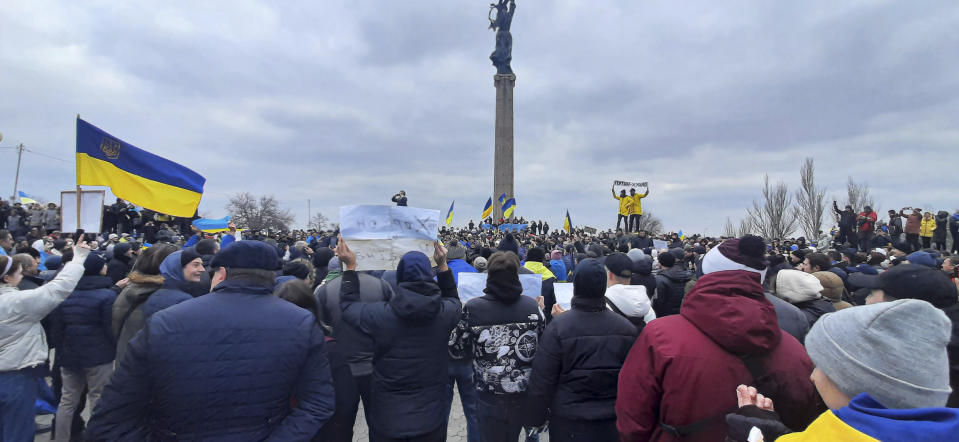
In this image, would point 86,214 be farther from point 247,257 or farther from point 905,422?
point 905,422

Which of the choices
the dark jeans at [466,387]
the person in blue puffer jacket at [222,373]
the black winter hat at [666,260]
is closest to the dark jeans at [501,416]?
the dark jeans at [466,387]

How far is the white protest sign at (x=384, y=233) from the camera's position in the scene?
3.37 m

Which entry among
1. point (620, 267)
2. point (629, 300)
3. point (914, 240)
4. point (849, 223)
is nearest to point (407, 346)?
point (629, 300)

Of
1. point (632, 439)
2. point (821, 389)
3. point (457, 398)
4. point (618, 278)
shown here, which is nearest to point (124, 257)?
point (457, 398)

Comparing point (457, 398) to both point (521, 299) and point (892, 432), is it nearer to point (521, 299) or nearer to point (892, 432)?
point (521, 299)

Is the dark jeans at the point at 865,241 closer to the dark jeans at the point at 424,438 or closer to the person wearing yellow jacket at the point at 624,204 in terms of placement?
the person wearing yellow jacket at the point at 624,204

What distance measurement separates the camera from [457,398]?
6320mm

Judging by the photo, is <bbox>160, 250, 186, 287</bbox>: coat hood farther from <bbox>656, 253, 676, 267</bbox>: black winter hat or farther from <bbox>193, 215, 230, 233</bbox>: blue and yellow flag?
<bbox>193, 215, 230, 233</bbox>: blue and yellow flag

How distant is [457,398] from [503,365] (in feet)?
10.8

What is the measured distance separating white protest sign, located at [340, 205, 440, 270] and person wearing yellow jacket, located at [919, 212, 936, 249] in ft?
59.9

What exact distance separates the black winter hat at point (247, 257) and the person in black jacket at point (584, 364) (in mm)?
1732

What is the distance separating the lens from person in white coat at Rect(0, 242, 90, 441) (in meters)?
3.44

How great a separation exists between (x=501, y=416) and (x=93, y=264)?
4.06 metres

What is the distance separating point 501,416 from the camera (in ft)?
11.1
